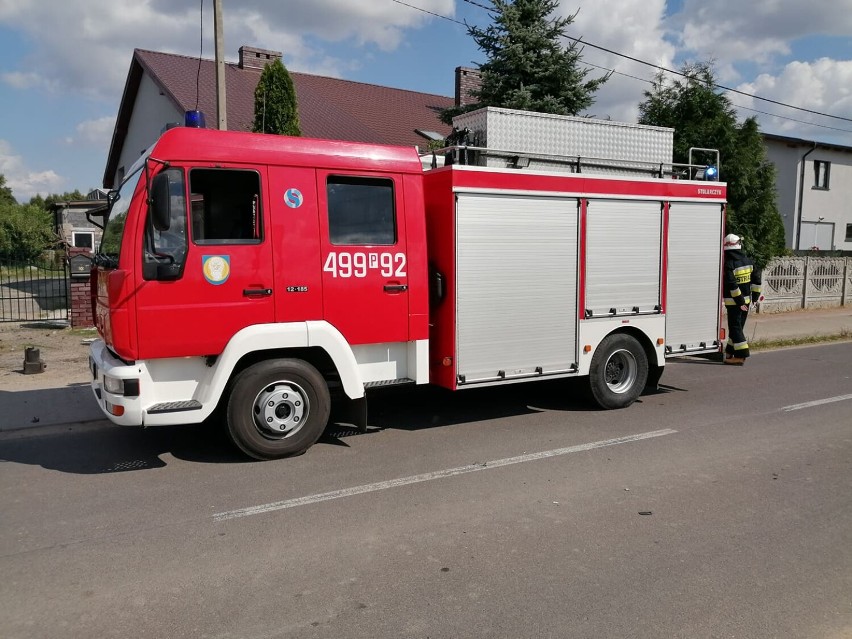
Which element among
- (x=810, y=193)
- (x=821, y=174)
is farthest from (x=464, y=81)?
(x=821, y=174)

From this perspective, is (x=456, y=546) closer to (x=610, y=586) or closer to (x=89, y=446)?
(x=610, y=586)

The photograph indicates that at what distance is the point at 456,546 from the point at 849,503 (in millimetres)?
2915

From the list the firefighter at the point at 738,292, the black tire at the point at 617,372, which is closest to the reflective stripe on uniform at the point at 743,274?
the firefighter at the point at 738,292

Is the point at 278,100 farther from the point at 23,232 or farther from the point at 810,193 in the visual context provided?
the point at 23,232

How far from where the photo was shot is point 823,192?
3225cm

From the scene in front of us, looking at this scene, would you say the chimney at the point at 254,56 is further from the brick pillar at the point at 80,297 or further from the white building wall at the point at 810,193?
the white building wall at the point at 810,193

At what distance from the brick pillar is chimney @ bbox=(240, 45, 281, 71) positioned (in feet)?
42.1

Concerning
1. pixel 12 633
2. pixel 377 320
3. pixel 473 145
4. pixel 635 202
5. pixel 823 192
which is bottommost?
pixel 12 633

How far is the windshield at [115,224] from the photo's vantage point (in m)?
5.58

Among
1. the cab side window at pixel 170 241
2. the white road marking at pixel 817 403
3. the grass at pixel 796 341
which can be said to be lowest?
the white road marking at pixel 817 403

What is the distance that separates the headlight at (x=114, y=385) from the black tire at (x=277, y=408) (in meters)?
0.82

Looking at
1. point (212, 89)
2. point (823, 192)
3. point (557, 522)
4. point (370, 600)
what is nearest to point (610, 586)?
point (557, 522)

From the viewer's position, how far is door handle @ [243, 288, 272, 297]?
5602 millimetres

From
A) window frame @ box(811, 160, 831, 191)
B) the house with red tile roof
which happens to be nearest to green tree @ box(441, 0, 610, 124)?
the house with red tile roof
